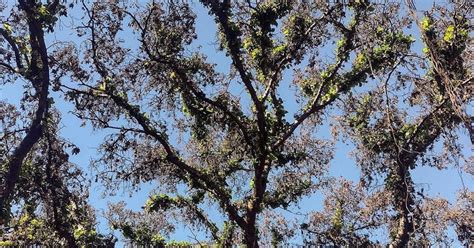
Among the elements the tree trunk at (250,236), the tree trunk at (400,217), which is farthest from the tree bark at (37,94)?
the tree trunk at (400,217)

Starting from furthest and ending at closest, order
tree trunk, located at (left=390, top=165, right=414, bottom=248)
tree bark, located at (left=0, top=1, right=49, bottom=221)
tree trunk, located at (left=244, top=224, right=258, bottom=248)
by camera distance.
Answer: tree trunk, located at (left=390, top=165, right=414, bottom=248) < tree trunk, located at (left=244, top=224, right=258, bottom=248) < tree bark, located at (left=0, top=1, right=49, bottom=221)

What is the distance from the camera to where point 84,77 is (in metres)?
10.8

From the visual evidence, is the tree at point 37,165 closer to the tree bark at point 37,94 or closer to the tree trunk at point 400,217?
the tree bark at point 37,94

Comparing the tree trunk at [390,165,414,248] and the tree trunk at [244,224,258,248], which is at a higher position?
the tree trunk at [390,165,414,248]

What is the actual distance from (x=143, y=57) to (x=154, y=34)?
54 cm

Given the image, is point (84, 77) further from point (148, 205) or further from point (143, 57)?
point (148, 205)

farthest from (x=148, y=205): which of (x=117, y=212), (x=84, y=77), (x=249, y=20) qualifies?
(x=249, y=20)

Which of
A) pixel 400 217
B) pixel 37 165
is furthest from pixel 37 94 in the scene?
pixel 400 217

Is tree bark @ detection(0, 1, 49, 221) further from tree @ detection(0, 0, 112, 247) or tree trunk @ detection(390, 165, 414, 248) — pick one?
tree trunk @ detection(390, 165, 414, 248)

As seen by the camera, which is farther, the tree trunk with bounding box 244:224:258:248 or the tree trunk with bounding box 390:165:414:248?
the tree trunk with bounding box 390:165:414:248

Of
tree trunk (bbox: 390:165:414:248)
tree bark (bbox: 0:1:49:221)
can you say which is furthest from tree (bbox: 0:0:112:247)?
tree trunk (bbox: 390:165:414:248)

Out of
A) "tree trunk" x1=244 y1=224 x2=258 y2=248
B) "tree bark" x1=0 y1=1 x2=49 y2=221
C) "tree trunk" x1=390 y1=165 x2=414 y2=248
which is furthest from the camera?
"tree trunk" x1=390 y1=165 x2=414 y2=248

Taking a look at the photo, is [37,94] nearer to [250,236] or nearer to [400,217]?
[250,236]

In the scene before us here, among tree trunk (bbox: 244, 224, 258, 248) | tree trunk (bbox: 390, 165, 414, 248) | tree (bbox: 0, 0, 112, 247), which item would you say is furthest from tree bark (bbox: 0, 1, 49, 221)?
tree trunk (bbox: 390, 165, 414, 248)
